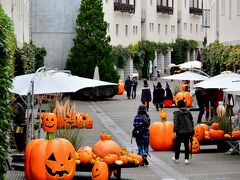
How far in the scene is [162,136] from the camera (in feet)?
76.8

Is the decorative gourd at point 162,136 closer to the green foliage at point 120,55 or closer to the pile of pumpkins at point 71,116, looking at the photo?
the pile of pumpkins at point 71,116

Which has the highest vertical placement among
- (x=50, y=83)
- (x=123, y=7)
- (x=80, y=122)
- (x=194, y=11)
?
(x=194, y=11)

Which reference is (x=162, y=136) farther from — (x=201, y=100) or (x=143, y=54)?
(x=143, y=54)

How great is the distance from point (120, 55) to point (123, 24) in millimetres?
5141

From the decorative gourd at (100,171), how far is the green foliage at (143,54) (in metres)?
67.0

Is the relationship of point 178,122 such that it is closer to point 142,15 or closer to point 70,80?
point 70,80

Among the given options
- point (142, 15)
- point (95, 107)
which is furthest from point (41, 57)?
point (142, 15)

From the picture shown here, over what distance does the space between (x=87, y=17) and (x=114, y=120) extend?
22192 mm

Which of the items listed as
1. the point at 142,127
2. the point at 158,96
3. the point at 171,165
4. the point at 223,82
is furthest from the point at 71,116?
the point at 158,96

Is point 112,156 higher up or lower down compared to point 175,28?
lower down

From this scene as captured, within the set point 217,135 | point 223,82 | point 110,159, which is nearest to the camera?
point 110,159

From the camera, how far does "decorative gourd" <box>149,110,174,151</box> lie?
76.8ft

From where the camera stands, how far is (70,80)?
1895cm

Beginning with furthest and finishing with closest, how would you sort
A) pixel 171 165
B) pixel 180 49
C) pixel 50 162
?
pixel 180 49 < pixel 171 165 < pixel 50 162
